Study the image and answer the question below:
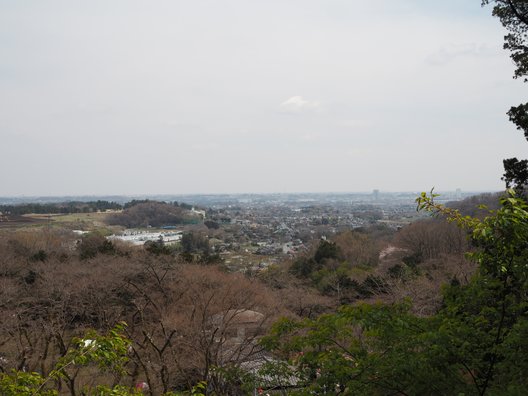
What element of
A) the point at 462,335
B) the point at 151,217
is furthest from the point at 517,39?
the point at 151,217

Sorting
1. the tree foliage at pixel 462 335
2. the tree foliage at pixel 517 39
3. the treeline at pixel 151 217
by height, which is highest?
the tree foliage at pixel 517 39

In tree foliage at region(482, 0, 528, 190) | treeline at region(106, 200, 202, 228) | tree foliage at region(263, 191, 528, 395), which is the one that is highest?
tree foliage at region(482, 0, 528, 190)

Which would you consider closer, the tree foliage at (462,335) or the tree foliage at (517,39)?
the tree foliage at (462,335)

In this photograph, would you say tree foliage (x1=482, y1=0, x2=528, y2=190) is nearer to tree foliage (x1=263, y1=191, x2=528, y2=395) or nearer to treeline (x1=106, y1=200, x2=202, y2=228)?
tree foliage (x1=263, y1=191, x2=528, y2=395)

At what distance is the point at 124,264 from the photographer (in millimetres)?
19344

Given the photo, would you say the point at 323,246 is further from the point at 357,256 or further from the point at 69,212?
the point at 69,212

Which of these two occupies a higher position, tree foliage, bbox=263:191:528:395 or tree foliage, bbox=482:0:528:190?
tree foliage, bbox=482:0:528:190

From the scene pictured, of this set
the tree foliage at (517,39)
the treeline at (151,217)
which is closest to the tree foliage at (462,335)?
the tree foliage at (517,39)

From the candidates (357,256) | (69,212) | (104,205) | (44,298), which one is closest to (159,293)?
(44,298)

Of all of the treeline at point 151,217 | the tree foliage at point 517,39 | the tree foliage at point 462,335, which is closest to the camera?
the tree foliage at point 462,335

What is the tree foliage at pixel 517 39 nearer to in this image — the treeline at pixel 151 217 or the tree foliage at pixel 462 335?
the tree foliage at pixel 462 335

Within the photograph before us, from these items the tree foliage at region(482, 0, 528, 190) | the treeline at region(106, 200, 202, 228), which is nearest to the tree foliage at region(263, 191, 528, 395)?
the tree foliage at region(482, 0, 528, 190)

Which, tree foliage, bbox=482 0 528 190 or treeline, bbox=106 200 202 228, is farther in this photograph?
treeline, bbox=106 200 202 228

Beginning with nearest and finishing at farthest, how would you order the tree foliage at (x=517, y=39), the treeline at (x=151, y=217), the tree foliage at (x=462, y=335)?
1. the tree foliage at (x=462, y=335)
2. the tree foliage at (x=517, y=39)
3. the treeline at (x=151, y=217)
